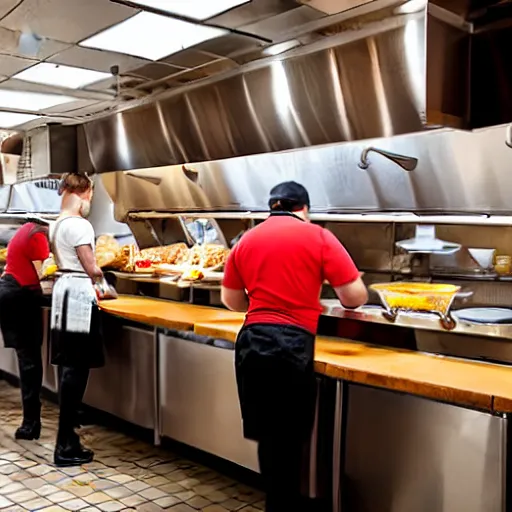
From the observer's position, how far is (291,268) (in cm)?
253

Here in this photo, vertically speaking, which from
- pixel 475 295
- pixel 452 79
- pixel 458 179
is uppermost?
pixel 452 79

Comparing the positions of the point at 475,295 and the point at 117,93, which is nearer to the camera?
the point at 475,295

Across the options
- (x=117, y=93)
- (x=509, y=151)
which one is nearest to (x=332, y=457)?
(x=509, y=151)

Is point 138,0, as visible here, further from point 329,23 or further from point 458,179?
point 458,179

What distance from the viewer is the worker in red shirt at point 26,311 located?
13.7 feet

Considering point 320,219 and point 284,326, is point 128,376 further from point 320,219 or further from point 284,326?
point 284,326

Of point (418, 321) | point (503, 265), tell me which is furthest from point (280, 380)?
point (503, 265)

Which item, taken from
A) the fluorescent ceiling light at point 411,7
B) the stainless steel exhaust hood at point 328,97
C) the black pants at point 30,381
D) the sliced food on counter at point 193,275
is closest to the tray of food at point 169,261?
the sliced food on counter at point 193,275

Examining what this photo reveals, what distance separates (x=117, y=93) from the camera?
4.87 m

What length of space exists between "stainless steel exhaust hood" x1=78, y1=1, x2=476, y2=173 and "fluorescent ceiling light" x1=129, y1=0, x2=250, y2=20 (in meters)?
0.56

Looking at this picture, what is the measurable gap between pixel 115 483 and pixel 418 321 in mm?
1835

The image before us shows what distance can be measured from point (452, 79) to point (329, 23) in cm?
79

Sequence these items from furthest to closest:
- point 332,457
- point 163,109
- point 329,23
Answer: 1. point 163,109
2. point 329,23
3. point 332,457

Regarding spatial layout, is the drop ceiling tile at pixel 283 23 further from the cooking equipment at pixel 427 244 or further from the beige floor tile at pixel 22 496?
the beige floor tile at pixel 22 496
